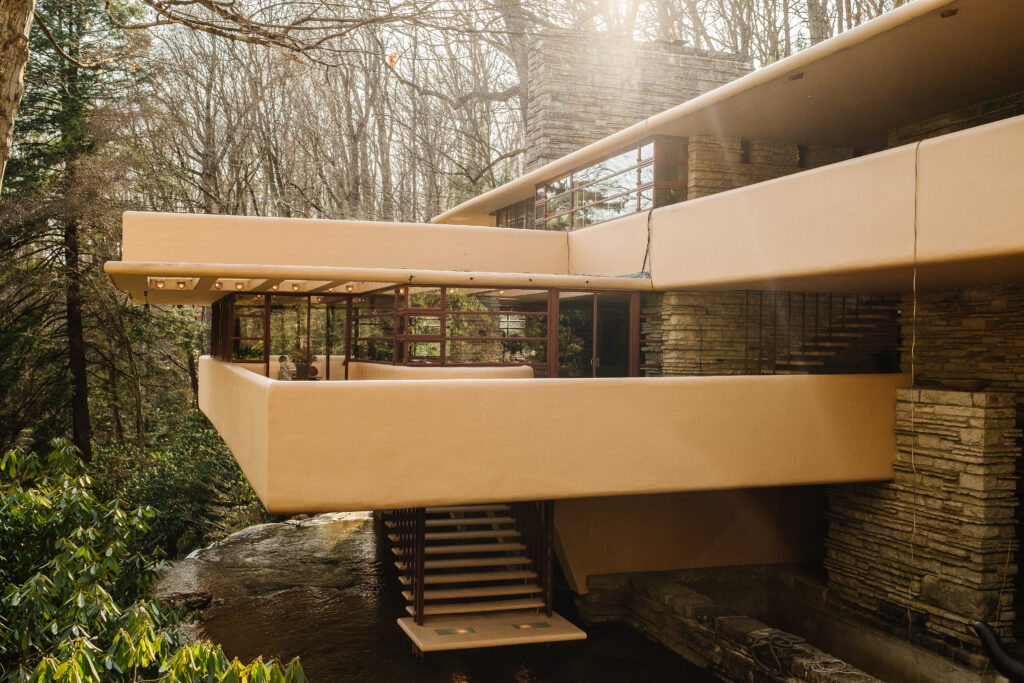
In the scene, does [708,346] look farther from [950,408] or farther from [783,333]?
[950,408]

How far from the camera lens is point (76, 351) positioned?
837 inches

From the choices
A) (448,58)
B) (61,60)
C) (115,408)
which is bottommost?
(115,408)

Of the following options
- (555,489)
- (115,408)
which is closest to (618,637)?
(555,489)

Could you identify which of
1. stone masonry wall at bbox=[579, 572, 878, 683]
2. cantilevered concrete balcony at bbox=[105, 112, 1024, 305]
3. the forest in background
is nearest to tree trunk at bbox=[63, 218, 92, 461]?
the forest in background

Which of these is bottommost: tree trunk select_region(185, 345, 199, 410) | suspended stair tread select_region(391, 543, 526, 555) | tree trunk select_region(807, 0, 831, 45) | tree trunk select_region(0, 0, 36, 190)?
suspended stair tread select_region(391, 543, 526, 555)

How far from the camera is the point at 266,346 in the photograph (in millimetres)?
13328

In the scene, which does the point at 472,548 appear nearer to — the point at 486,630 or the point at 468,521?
the point at 468,521

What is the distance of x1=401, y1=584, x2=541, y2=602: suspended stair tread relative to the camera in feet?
36.3

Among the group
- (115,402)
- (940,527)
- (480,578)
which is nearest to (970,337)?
(940,527)

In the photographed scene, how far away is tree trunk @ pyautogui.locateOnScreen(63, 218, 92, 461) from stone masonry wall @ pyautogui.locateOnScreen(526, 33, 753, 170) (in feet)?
37.5

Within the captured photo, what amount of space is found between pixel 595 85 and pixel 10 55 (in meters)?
16.0

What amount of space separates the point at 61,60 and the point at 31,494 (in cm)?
1853

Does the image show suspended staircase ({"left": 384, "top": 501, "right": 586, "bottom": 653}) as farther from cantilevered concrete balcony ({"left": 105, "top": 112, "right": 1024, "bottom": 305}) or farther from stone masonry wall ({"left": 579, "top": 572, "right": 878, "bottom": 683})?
cantilevered concrete balcony ({"left": 105, "top": 112, "right": 1024, "bottom": 305})

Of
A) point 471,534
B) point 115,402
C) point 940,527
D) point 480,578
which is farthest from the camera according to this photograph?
point 115,402
